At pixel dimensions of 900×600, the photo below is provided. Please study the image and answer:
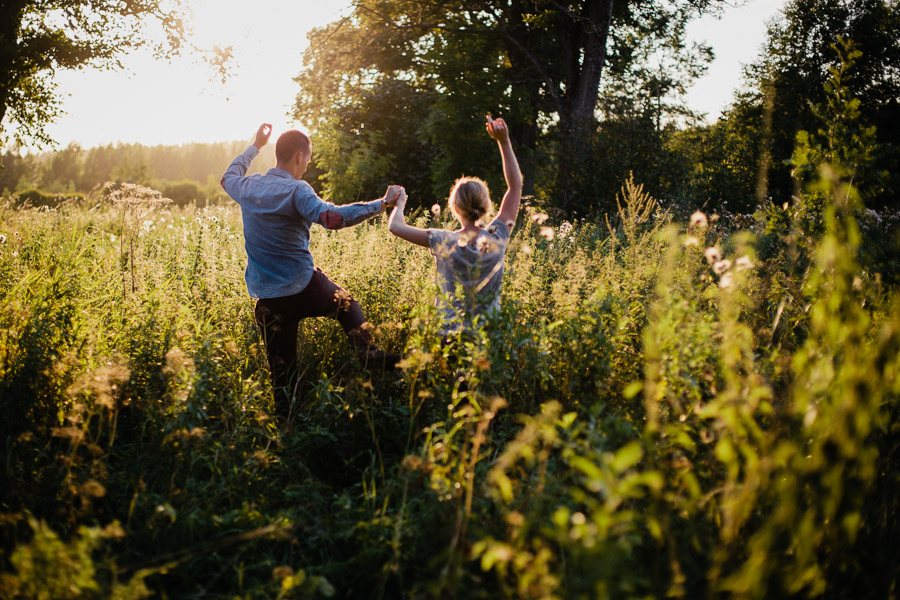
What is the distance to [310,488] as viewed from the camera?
9.27ft

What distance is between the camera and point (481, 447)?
9.37ft

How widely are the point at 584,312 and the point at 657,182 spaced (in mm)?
9309

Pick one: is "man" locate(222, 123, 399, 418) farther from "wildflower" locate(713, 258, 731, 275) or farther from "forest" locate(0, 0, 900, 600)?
"wildflower" locate(713, 258, 731, 275)

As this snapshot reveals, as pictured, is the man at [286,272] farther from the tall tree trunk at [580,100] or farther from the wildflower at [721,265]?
the tall tree trunk at [580,100]

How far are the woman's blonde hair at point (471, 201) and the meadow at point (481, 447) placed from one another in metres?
0.59

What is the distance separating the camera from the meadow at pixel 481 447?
4.94ft

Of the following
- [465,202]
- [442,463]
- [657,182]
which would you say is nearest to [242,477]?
[442,463]

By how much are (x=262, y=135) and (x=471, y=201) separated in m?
2.06

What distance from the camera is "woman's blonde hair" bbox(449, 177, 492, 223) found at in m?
3.41

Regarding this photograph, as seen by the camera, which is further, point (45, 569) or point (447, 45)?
point (447, 45)

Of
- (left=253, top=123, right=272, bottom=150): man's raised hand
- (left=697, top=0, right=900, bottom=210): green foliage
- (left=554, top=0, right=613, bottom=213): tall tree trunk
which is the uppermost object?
(left=697, top=0, right=900, bottom=210): green foliage

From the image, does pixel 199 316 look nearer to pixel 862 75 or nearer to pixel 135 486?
pixel 135 486

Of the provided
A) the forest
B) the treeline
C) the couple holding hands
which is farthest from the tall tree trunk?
the treeline

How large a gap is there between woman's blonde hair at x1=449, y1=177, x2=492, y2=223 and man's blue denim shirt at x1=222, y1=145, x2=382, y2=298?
0.64 meters
